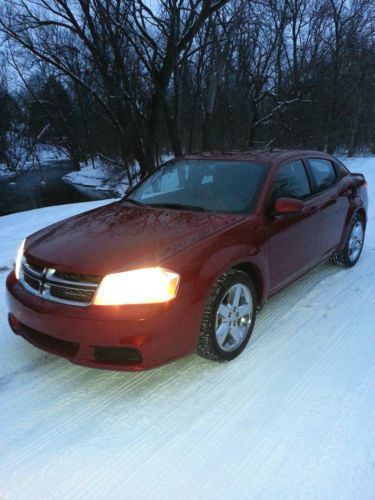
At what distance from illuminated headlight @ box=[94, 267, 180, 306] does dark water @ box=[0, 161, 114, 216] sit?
15896 mm

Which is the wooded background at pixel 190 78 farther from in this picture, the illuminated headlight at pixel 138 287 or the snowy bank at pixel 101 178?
the illuminated headlight at pixel 138 287

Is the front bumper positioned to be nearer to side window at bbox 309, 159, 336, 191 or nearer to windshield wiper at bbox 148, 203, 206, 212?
windshield wiper at bbox 148, 203, 206, 212

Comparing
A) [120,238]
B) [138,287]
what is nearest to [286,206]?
[120,238]

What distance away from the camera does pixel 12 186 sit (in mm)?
26438

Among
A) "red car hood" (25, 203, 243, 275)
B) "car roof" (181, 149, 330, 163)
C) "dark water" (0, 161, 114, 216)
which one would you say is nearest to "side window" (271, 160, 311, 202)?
"car roof" (181, 149, 330, 163)

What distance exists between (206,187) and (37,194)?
20903mm

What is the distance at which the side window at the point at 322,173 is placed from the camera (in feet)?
13.6

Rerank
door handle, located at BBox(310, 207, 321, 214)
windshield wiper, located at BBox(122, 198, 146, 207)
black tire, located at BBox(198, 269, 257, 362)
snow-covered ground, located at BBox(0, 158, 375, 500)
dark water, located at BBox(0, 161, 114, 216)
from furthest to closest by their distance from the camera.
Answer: dark water, located at BBox(0, 161, 114, 216) → door handle, located at BBox(310, 207, 321, 214) → windshield wiper, located at BBox(122, 198, 146, 207) → black tire, located at BBox(198, 269, 257, 362) → snow-covered ground, located at BBox(0, 158, 375, 500)

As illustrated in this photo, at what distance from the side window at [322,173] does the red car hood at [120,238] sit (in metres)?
1.45

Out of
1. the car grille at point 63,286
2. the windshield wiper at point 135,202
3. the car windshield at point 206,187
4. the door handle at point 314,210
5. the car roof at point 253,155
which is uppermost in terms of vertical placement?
the car roof at point 253,155

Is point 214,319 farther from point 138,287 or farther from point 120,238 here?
point 120,238

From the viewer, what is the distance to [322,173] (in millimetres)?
4328

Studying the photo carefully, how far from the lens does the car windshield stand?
133 inches

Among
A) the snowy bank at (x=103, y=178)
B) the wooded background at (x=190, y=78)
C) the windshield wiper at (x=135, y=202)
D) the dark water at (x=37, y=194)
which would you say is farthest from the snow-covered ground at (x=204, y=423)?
the snowy bank at (x=103, y=178)
